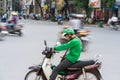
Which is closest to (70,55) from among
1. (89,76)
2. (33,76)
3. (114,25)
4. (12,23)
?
(89,76)

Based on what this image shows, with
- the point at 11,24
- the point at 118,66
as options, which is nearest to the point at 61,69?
the point at 118,66

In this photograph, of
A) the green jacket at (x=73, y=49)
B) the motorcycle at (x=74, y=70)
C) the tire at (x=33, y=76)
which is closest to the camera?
the green jacket at (x=73, y=49)

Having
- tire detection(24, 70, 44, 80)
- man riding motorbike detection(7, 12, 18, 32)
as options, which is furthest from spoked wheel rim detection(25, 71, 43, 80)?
man riding motorbike detection(7, 12, 18, 32)

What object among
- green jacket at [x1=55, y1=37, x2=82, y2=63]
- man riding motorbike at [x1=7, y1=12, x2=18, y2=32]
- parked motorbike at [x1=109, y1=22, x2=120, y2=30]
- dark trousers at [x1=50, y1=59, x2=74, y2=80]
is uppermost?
green jacket at [x1=55, y1=37, x2=82, y2=63]

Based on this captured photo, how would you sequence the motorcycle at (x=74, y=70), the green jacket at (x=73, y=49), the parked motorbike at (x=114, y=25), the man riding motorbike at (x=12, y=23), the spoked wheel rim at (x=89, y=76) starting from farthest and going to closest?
the parked motorbike at (x=114, y=25) < the man riding motorbike at (x=12, y=23) < the spoked wheel rim at (x=89, y=76) < the motorcycle at (x=74, y=70) < the green jacket at (x=73, y=49)

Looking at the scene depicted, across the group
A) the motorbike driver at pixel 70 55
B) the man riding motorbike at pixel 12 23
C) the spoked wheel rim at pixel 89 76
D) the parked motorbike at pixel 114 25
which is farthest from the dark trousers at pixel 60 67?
the parked motorbike at pixel 114 25

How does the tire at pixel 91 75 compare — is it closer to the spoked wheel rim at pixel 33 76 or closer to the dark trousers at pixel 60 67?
the dark trousers at pixel 60 67

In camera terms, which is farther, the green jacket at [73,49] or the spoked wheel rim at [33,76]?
the spoked wheel rim at [33,76]

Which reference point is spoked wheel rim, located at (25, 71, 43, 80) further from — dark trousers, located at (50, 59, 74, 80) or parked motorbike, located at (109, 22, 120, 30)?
parked motorbike, located at (109, 22, 120, 30)

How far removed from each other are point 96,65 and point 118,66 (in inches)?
196

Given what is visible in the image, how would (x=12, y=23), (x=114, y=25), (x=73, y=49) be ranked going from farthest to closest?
(x=114, y=25)
(x=12, y=23)
(x=73, y=49)

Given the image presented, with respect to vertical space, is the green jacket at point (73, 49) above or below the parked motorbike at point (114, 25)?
above

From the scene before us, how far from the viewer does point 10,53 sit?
16125 millimetres

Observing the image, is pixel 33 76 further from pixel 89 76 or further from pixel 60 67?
pixel 89 76
